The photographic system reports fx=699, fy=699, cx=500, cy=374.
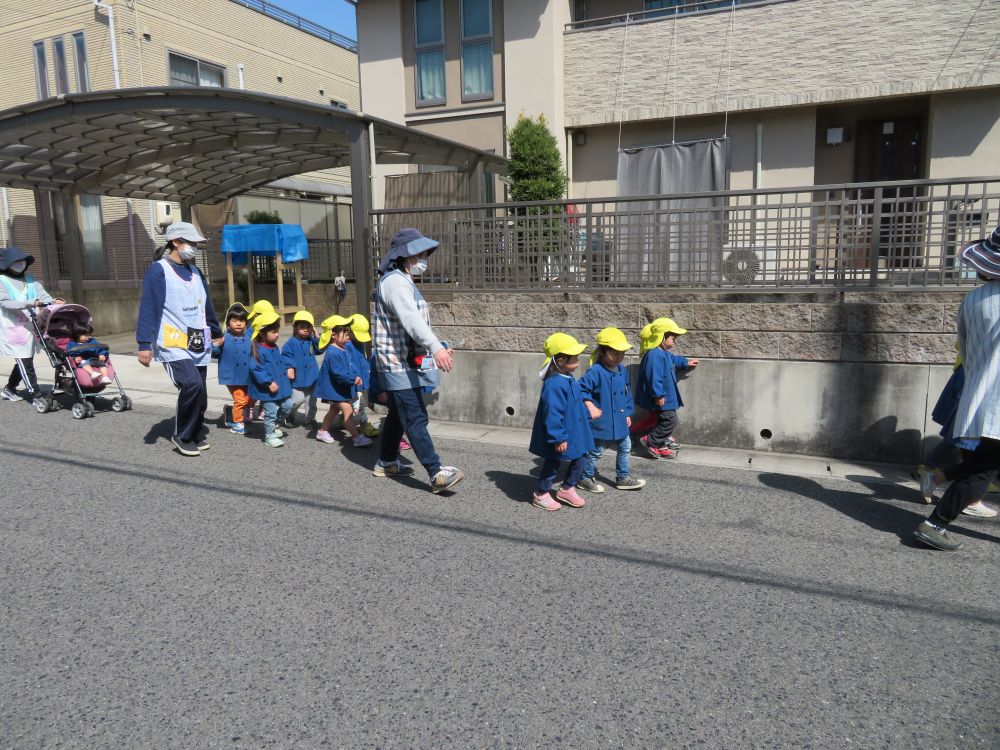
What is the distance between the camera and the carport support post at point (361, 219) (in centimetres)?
745

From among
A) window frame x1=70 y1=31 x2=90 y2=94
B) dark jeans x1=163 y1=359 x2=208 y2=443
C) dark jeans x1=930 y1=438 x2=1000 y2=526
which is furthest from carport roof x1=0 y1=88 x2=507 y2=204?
dark jeans x1=930 y1=438 x2=1000 y2=526

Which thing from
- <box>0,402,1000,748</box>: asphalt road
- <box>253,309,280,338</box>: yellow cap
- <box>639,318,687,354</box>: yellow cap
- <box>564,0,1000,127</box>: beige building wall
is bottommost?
<box>0,402,1000,748</box>: asphalt road

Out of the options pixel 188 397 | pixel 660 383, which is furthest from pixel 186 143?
pixel 660 383

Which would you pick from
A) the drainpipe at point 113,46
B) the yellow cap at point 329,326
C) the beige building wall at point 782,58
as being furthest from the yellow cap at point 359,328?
the drainpipe at point 113,46

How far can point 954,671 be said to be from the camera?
2795mm

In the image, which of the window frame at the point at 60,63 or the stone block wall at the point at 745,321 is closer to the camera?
the stone block wall at the point at 745,321

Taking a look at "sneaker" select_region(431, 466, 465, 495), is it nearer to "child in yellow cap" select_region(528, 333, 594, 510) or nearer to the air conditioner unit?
"child in yellow cap" select_region(528, 333, 594, 510)

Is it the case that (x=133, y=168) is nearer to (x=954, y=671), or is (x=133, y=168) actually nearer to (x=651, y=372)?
(x=651, y=372)

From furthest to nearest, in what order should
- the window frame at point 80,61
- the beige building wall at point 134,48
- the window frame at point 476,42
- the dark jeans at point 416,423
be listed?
1. the window frame at point 80,61
2. the beige building wall at point 134,48
3. the window frame at point 476,42
4. the dark jeans at point 416,423

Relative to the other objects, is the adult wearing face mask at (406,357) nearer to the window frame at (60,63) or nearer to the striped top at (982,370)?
the striped top at (982,370)

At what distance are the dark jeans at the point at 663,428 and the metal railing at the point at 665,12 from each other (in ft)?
28.3

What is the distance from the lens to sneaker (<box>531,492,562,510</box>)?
184 inches

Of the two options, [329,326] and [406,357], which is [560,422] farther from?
[329,326]

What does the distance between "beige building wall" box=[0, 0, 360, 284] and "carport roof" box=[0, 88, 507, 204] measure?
358 cm
